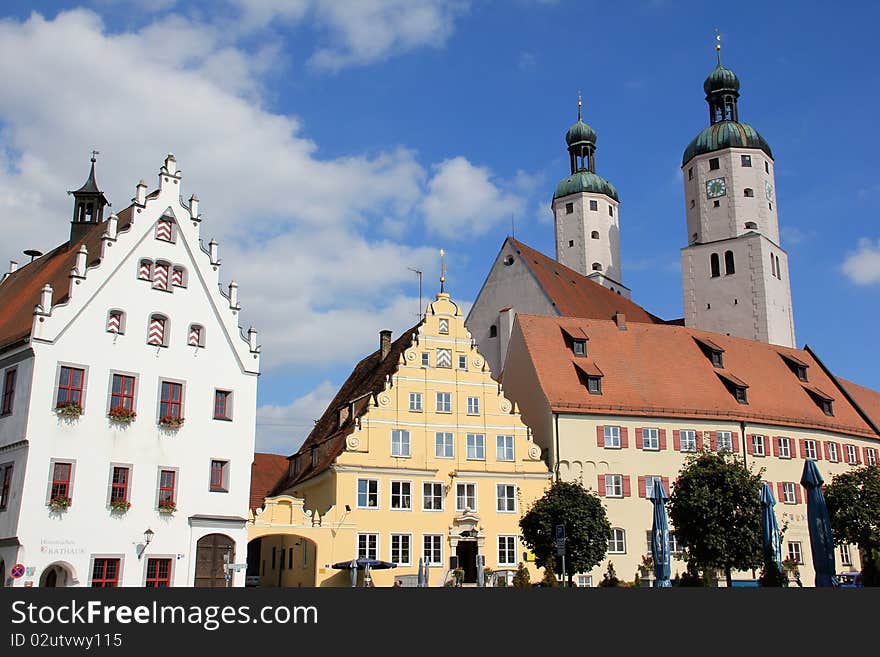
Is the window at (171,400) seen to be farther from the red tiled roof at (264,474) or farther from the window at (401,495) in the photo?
the red tiled roof at (264,474)

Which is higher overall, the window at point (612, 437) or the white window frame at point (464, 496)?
the window at point (612, 437)

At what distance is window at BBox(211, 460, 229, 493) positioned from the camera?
124ft

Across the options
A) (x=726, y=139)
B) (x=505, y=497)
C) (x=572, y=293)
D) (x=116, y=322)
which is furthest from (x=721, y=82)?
(x=116, y=322)

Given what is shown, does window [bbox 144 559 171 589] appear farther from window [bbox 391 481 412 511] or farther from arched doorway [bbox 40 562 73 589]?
window [bbox 391 481 412 511]

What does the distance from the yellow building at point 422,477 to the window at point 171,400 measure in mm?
6614

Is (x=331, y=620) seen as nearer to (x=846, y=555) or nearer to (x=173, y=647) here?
(x=173, y=647)

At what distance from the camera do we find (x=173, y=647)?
15.6 m

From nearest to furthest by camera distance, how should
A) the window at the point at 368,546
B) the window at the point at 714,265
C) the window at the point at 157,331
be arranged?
the window at the point at 157,331 → the window at the point at 368,546 → the window at the point at 714,265

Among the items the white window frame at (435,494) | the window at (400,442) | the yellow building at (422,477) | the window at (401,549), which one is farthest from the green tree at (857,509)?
the window at (400,442)

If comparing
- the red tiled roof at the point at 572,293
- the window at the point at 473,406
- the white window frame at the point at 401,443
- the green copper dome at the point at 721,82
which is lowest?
the white window frame at the point at 401,443

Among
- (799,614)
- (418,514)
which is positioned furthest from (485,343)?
(799,614)

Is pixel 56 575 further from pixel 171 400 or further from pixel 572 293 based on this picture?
pixel 572 293

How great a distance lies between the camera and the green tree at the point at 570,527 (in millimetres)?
42344

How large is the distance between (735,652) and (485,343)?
51.5m
